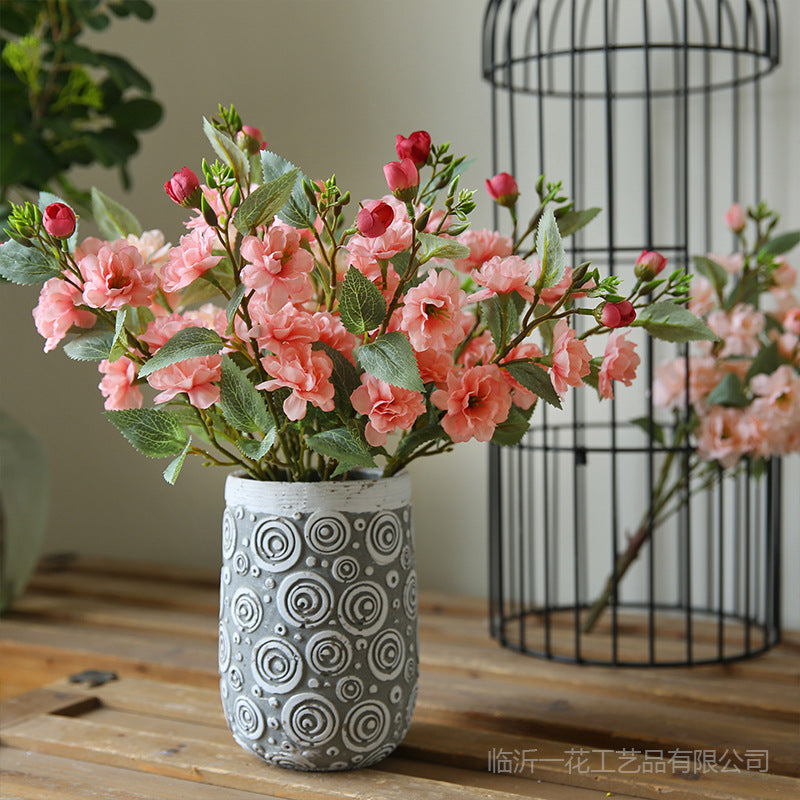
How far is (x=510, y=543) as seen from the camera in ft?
4.59

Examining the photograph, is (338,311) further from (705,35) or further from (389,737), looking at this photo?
(705,35)

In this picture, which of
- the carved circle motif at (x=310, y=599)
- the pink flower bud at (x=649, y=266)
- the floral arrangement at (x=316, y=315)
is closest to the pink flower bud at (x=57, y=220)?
the floral arrangement at (x=316, y=315)

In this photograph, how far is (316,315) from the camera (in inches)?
30.0

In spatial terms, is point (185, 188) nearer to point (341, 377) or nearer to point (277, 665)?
point (341, 377)

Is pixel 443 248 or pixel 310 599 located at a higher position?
pixel 443 248

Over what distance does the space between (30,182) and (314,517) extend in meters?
0.84

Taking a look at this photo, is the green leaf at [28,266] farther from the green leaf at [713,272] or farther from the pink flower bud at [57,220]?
the green leaf at [713,272]

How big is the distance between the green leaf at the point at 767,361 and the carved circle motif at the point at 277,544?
577 millimetres

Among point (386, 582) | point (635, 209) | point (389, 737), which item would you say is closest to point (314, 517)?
point (386, 582)

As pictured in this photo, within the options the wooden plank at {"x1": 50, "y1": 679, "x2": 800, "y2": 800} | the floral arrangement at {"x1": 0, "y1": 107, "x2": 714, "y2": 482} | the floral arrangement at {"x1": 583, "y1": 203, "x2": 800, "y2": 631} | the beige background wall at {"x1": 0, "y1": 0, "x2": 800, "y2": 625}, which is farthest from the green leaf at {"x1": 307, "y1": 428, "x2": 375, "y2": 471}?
the beige background wall at {"x1": 0, "y1": 0, "x2": 800, "y2": 625}

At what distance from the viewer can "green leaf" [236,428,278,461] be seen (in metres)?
0.74

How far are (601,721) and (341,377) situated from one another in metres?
0.46

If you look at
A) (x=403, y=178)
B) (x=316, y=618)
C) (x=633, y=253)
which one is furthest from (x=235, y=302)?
(x=633, y=253)

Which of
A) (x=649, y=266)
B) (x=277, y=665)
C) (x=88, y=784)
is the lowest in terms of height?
(x=88, y=784)
